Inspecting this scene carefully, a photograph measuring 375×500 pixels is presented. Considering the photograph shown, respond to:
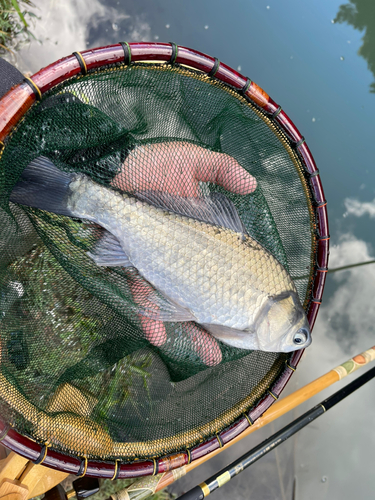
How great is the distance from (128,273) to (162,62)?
0.88m

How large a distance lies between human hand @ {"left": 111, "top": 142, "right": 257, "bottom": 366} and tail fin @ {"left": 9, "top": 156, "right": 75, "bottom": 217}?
0.78 ft

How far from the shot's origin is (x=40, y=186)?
1311mm

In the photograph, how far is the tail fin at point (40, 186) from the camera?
1300 mm

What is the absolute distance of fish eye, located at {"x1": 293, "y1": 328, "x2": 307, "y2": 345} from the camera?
60.8 inches

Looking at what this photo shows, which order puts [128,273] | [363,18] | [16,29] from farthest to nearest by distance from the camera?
1. [363,18]
2. [16,29]
3. [128,273]

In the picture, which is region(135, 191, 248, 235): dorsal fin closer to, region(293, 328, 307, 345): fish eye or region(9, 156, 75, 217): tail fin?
region(9, 156, 75, 217): tail fin

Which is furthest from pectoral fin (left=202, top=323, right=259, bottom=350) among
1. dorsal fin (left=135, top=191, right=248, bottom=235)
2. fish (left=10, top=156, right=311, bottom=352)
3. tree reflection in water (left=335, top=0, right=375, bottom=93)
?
tree reflection in water (left=335, top=0, right=375, bottom=93)

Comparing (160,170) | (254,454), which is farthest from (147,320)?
(254,454)

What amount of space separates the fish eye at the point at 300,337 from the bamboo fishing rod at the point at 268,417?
60cm

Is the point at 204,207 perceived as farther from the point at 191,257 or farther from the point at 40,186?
the point at 40,186

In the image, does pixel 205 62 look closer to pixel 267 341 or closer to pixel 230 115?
pixel 230 115

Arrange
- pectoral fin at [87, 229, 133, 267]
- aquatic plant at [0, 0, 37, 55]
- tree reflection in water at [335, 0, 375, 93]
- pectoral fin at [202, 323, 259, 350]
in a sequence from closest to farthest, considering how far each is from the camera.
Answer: pectoral fin at [87, 229, 133, 267], pectoral fin at [202, 323, 259, 350], aquatic plant at [0, 0, 37, 55], tree reflection in water at [335, 0, 375, 93]

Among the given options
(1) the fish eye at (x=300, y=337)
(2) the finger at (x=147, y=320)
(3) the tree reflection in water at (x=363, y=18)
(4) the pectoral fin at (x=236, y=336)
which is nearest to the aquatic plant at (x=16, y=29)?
(2) the finger at (x=147, y=320)

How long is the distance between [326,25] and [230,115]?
1.90 m
